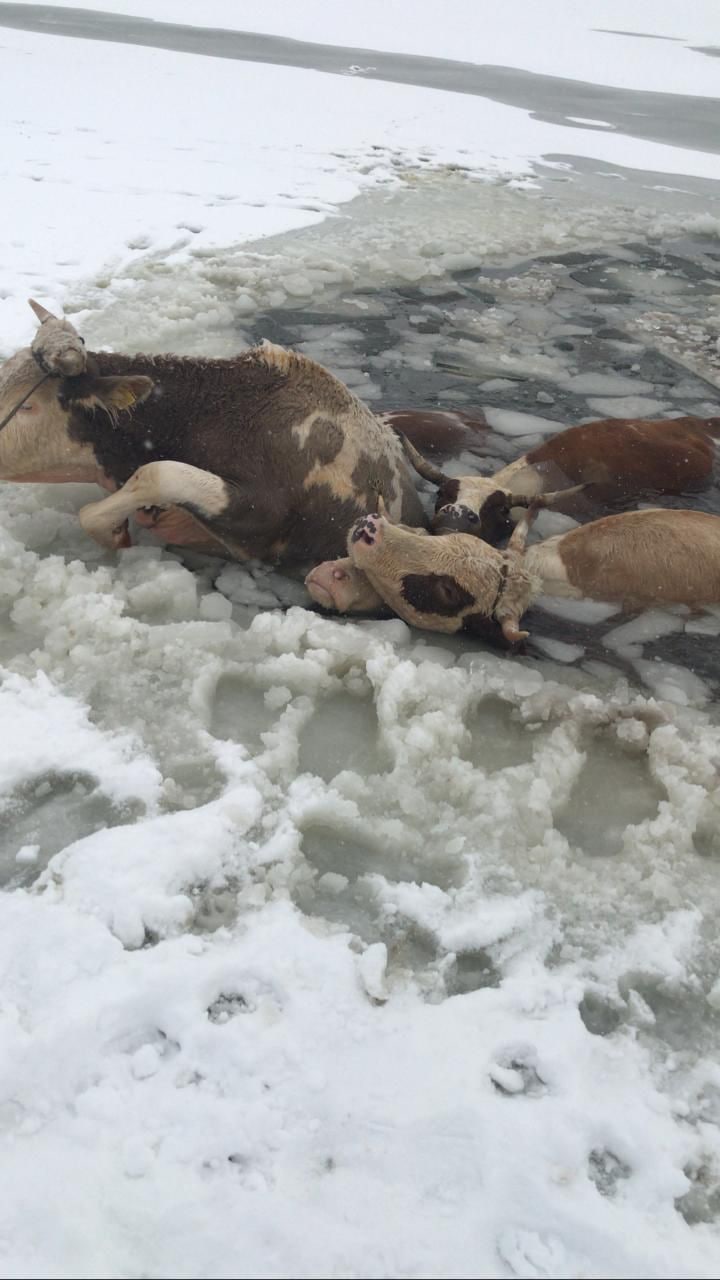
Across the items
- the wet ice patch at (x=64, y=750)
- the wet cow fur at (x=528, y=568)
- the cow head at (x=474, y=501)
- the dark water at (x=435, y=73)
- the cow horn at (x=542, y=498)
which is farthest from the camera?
the dark water at (x=435, y=73)

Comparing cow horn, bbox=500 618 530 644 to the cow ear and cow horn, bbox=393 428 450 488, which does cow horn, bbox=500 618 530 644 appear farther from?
the cow ear

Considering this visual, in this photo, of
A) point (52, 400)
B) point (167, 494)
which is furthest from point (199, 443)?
point (52, 400)

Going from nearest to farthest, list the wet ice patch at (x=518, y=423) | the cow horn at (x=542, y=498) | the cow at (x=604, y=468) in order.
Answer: the cow horn at (x=542, y=498)
the cow at (x=604, y=468)
the wet ice patch at (x=518, y=423)

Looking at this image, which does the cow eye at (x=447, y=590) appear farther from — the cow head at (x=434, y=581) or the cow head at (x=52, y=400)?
the cow head at (x=52, y=400)

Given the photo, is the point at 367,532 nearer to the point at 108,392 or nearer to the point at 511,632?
the point at 511,632

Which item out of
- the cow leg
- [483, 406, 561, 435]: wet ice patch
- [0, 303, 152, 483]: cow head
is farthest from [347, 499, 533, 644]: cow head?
[483, 406, 561, 435]: wet ice patch

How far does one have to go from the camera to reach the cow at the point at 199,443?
13.1 ft

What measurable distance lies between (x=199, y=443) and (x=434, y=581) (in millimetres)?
1095

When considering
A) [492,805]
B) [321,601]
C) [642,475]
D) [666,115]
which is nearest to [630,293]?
[642,475]

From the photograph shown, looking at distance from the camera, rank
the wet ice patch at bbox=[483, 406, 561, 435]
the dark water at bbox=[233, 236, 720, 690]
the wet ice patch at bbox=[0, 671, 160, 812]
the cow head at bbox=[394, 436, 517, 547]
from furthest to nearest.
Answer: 1. the dark water at bbox=[233, 236, 720, 690]
2. the wet ice patch at bbox=[483, 406, 561, 435]
3. the cow head at bbox=[394, 436, 517, 547]
4. the wet ice patch at bbox=[0, 671, 160, 812]

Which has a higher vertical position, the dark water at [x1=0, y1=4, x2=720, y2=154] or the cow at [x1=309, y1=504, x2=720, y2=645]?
the dark water at [x1=0, y1=4, x2=720, y2=154]

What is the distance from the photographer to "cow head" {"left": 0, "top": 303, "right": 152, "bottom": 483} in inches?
156

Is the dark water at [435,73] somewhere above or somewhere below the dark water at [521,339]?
above

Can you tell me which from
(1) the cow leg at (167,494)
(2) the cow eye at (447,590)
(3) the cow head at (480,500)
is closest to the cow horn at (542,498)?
(3) the cow head at (480,500)
